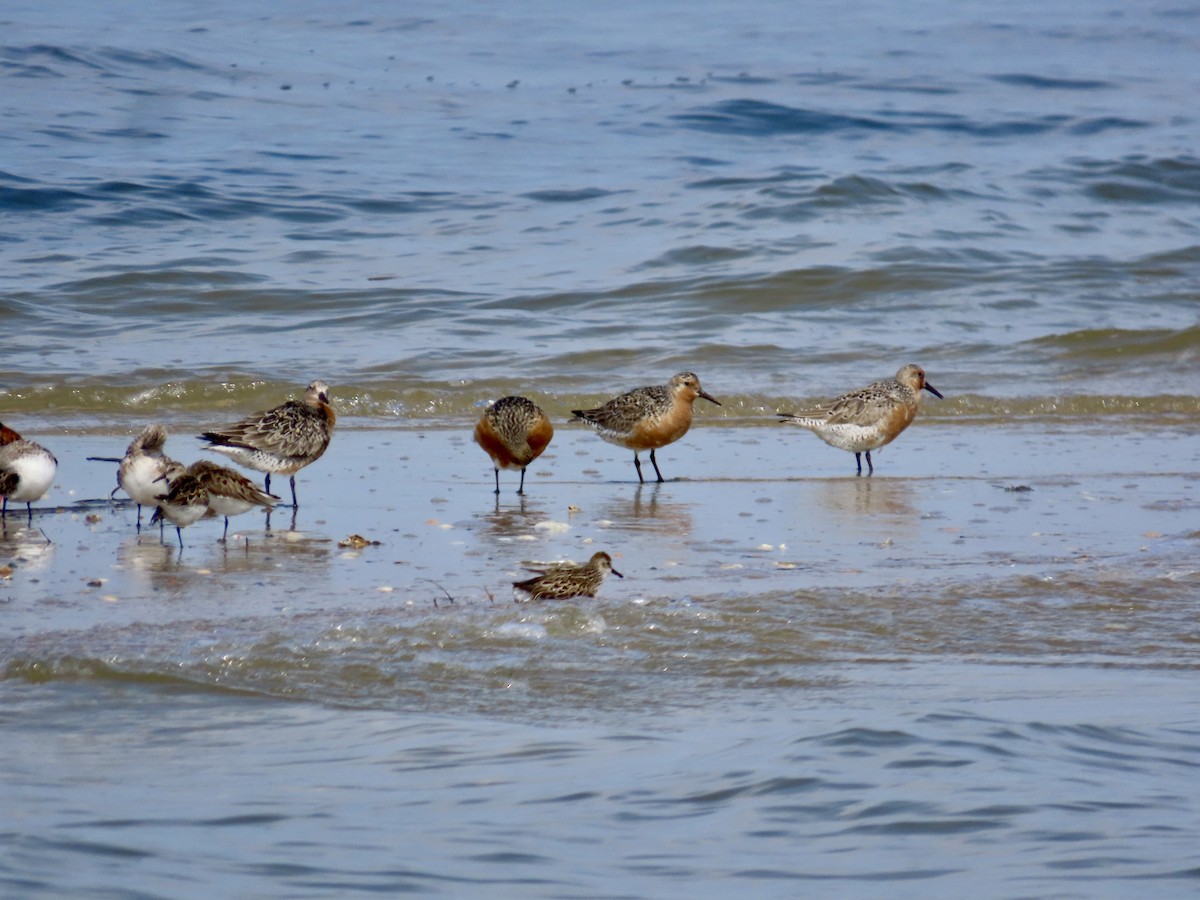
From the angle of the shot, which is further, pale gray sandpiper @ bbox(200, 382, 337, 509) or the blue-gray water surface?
pale gray sandpiper @ bbox(200, 382, 337, 509)

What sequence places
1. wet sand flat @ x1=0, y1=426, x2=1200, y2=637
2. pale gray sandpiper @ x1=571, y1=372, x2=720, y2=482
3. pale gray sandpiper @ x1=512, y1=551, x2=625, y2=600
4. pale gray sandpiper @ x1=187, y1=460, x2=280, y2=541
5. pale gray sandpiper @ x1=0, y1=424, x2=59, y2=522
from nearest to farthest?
pale gray sandpiper @ x1=512, y1=551, x2=625, y2=600
wet sand flat @ x1=0, y1=426, x2=1200, y2=637
pale gray sandpiper @ x1=187, y1=460, x2=280, y2=541
pale gray sandpiper @ x1=0, y1=424, x2=59, y2=522
pale gray sandpiper @ x1=571, y1=372, x2=720, y2=482

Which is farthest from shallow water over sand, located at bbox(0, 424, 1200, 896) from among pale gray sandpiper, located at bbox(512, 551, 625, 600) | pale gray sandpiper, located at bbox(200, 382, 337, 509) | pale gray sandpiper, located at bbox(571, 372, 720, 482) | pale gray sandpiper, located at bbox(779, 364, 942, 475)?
pale gray sandpiper, located at bbox(779, 364, 942, 475)

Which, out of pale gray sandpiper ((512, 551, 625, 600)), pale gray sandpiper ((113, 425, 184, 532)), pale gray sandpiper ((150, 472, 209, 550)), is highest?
pale gray sandpiper ((113, 425, 184, 532))

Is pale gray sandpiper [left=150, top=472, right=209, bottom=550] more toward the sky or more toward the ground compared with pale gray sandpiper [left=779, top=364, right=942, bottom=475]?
more toward the ground

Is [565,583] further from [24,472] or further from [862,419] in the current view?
[862,419]

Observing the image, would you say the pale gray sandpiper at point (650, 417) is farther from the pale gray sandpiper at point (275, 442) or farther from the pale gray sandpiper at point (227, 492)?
the pale gray sandpiper at point (227, 492)

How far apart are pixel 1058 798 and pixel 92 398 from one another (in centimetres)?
1062

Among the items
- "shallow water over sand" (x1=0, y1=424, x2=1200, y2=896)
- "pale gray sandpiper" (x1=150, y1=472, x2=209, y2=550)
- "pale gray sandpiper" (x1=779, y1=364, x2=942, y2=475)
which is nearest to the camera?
"shallow water over sand" (x1=0, y1=424, x2=1200, y2=896)

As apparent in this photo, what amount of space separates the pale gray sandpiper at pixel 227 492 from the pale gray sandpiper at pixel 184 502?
0.17ft

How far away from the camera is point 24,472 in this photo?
8227mm

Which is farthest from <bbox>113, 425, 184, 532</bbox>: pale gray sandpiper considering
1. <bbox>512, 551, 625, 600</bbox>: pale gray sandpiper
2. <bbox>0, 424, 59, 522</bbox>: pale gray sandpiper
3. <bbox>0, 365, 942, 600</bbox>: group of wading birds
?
<bbox>512, 551, 625, 600</bbox>: pale gray sandpiper

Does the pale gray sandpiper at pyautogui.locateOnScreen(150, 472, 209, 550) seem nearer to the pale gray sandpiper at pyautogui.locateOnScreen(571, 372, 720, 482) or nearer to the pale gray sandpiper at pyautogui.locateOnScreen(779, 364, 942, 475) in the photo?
the pale gray sandpiper at pyautogui.locateOnScreen(571, 372, 720, 482)

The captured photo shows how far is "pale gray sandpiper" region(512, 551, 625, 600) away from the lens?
6.37m

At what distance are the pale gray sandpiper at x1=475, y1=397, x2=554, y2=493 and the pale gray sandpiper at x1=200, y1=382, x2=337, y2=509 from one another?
1.04 m
